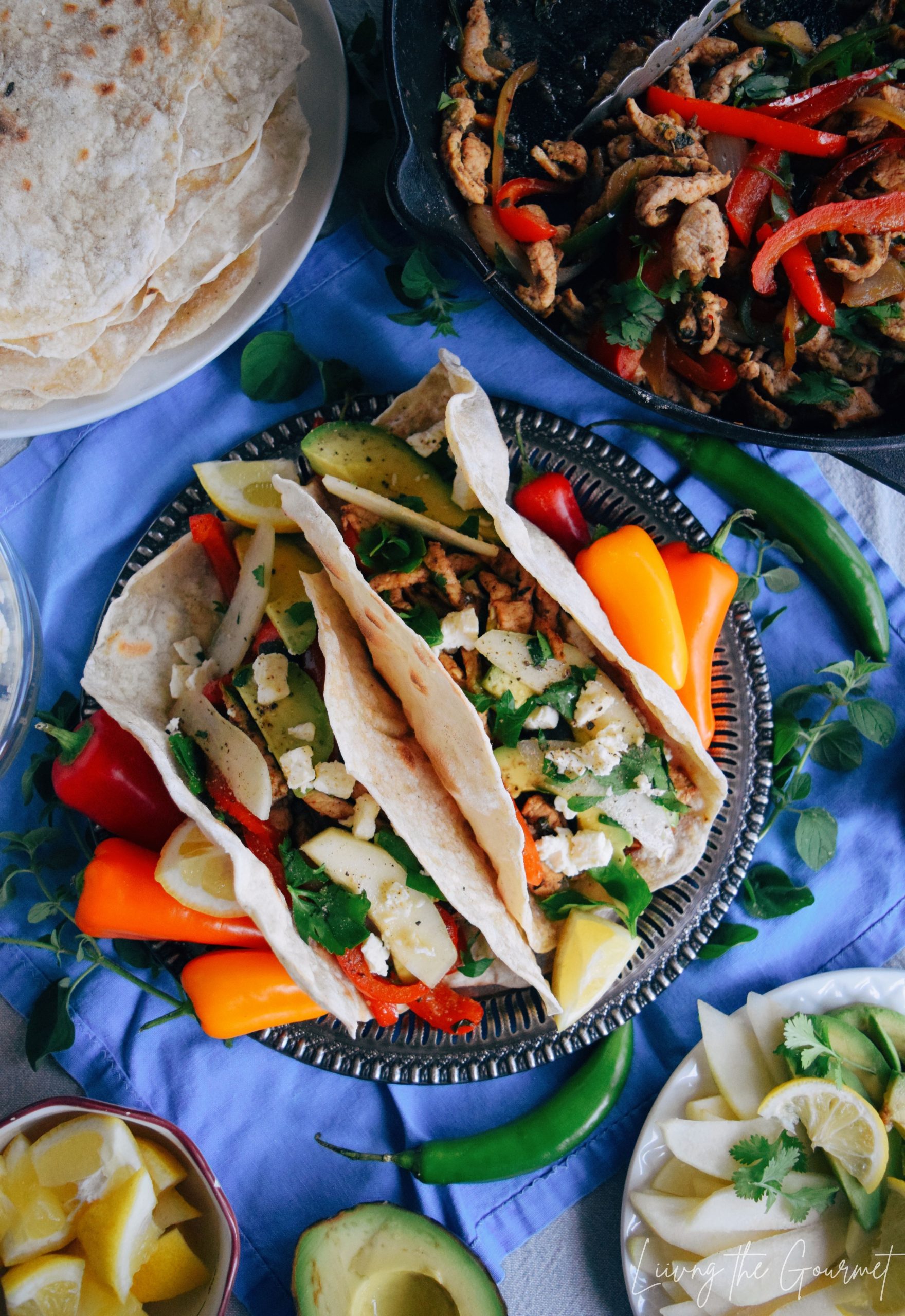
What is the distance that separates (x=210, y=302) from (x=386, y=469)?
53cm

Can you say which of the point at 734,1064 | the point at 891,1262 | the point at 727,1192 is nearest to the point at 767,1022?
the point at 734,1064

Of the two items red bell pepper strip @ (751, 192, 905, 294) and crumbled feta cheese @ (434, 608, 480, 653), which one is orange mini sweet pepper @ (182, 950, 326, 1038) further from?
red bell pepper strip @ (751, 192, 905, 294)

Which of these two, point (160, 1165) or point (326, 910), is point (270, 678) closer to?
point (326, 910)

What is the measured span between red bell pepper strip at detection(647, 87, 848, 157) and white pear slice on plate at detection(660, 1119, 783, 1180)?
2146 millimetres

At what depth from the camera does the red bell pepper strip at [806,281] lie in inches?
72.0

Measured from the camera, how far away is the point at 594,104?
6.17 feet

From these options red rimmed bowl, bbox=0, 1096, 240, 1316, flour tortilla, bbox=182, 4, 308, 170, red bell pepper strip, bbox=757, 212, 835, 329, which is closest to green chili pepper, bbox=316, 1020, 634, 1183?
red rimmed bowl, bbox=0, 1096, 240, 1316

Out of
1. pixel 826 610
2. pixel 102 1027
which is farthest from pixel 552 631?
pixel 102 1027

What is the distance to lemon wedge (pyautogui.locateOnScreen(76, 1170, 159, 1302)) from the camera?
1967mm

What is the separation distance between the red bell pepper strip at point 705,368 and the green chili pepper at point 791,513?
10.9 inches

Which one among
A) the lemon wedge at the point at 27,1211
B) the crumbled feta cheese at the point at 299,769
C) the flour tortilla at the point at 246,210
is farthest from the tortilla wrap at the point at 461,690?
the lemon wedge at the point at 27,1211

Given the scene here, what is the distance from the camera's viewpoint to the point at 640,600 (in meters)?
1.96

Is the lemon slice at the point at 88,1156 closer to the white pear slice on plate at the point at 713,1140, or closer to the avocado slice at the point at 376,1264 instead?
the avocado slice at the point at 376,1264

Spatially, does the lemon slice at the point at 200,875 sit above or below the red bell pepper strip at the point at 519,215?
below
